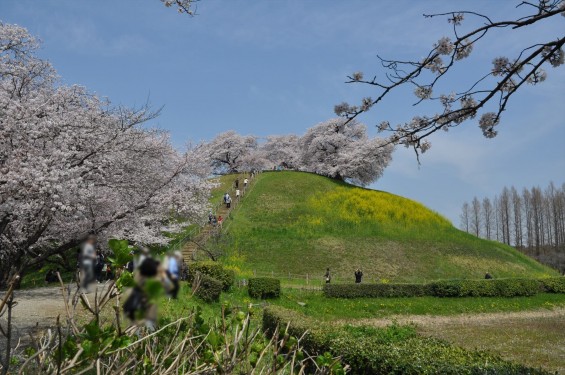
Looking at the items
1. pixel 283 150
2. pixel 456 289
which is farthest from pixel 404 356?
pixel 283 150

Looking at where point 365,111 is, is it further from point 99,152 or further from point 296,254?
point 296,254

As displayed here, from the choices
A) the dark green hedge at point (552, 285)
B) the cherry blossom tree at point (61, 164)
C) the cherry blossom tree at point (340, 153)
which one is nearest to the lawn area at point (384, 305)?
the dark green hedge at point (552, 285)

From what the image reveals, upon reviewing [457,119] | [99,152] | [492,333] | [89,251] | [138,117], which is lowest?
[492,333]

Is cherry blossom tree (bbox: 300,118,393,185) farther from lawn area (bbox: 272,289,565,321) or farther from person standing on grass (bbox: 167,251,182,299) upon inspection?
person standing on grass (bbox: 167,251,182,299)

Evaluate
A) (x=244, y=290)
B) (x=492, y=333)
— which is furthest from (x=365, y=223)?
(x=492, y=333)

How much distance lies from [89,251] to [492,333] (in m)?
24.2

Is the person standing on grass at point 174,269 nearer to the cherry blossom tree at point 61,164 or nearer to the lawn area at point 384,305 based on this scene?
the cherry blossom tree at point 61,164

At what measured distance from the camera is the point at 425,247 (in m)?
47.7

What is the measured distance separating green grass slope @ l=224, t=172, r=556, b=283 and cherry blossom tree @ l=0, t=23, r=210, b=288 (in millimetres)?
18098

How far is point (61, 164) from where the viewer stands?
50.2 feet

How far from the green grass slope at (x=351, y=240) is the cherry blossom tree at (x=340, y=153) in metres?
13.3

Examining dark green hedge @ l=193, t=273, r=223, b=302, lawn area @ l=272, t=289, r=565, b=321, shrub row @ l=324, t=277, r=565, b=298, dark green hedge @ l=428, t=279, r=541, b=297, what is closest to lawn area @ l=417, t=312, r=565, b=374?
lawn area @ l=272, t=289, r=565, b=321

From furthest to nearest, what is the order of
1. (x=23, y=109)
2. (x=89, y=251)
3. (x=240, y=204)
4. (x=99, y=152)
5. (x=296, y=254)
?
1. (x=240, y=204)
2. (x=296, y=254)
3. (x=99, y=152)
4. (x=23, y=109)
5. (x=89, y=251)

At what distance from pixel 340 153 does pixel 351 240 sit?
31006mm
